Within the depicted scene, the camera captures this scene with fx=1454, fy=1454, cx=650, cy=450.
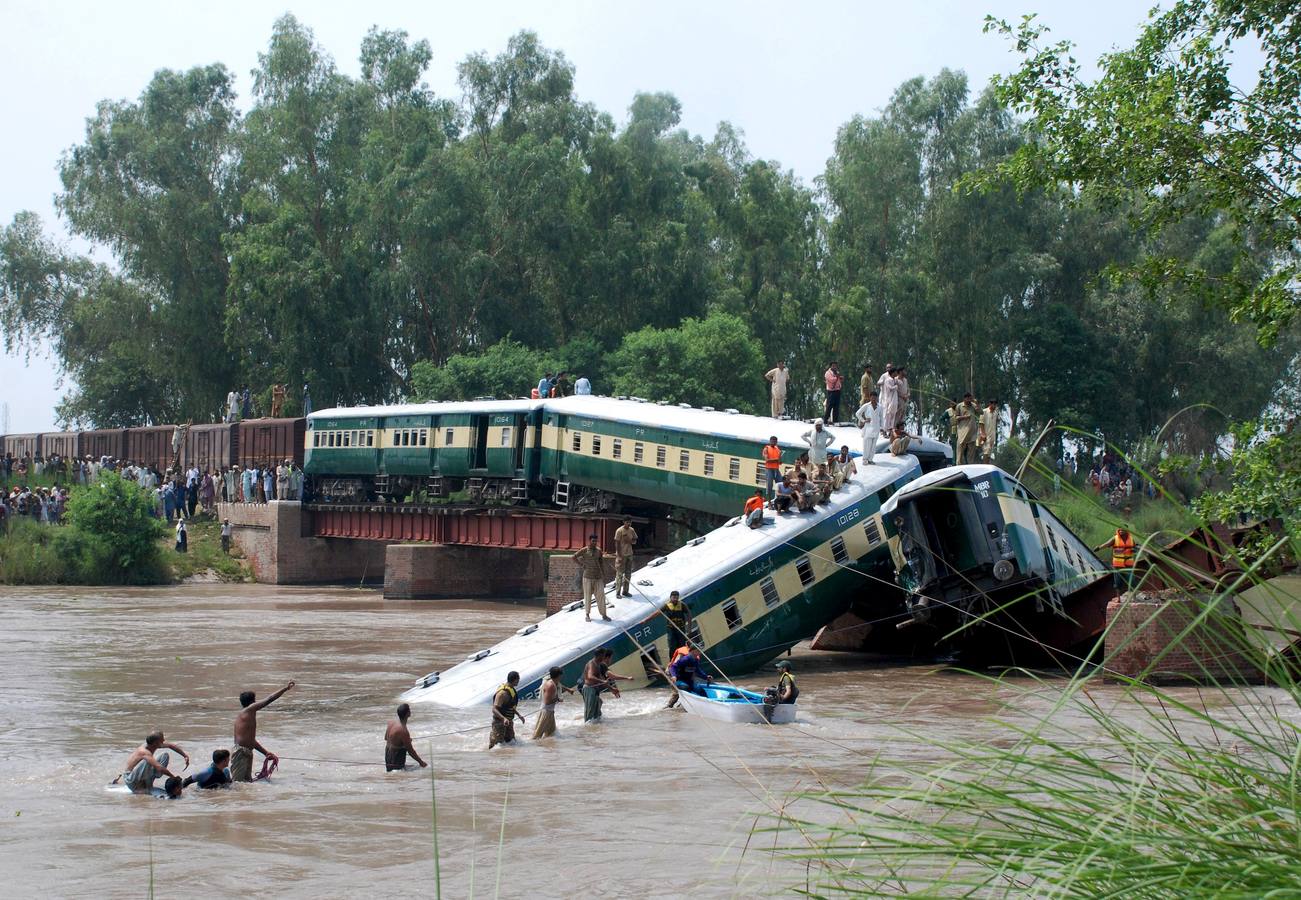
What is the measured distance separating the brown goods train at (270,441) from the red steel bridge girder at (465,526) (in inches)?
138

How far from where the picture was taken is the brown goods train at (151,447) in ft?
200

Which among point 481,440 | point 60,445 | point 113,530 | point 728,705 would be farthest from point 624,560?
point 60,445

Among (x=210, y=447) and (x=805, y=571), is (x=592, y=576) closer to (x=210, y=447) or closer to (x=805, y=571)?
(x=805, y=571)

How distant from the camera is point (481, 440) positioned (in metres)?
40.7

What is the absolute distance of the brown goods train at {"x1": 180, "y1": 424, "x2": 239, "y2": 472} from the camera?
185 feet

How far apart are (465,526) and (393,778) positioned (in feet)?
88.2

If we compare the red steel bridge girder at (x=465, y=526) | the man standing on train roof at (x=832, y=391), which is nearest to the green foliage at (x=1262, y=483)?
the man standing on train roof at (x=832, y=391)

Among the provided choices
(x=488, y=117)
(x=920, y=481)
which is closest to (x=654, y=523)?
(x=920, y=481)

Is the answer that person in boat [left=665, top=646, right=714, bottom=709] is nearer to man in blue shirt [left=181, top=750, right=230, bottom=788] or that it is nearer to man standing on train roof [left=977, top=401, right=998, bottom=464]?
man in blue shirt [left=181, top=750, right=230, bottom=788]

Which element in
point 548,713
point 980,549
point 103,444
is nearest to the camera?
point 548,713

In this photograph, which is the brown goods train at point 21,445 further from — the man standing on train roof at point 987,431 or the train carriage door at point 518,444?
the man standing on train roof at point 987,431

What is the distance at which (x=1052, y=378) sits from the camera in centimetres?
5725

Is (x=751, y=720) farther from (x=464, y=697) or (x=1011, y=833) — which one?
(x=1011, y=833)

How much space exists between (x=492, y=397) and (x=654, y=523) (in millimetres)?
18964
